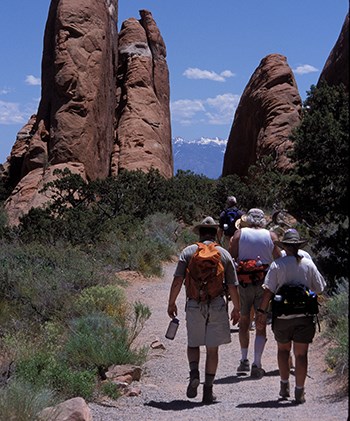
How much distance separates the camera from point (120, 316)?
10.8m

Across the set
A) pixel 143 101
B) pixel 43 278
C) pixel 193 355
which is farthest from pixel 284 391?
pixel 143 101

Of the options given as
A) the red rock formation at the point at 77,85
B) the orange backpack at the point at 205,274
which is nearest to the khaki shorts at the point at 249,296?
the orange backpack at the point at 205,274

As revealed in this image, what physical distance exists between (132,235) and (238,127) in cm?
1960

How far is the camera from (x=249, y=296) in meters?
8.08

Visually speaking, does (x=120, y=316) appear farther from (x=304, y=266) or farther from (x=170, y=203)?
(x=170, y=203)

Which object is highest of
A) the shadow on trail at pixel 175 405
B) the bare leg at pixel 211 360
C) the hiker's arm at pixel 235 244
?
the hiker's arm at pixel 235 244

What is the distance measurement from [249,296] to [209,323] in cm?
128

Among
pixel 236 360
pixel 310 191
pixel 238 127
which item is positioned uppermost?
pixel 238 127

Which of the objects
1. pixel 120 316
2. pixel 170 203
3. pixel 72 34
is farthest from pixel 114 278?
pixel 72 34

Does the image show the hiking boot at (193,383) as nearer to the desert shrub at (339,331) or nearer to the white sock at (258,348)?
the white sock at (258,348)

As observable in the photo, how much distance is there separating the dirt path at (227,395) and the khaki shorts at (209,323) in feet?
2.06

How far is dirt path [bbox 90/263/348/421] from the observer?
21.0ft

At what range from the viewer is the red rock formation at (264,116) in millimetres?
34406

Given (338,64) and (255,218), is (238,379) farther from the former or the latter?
A: (338,64)
